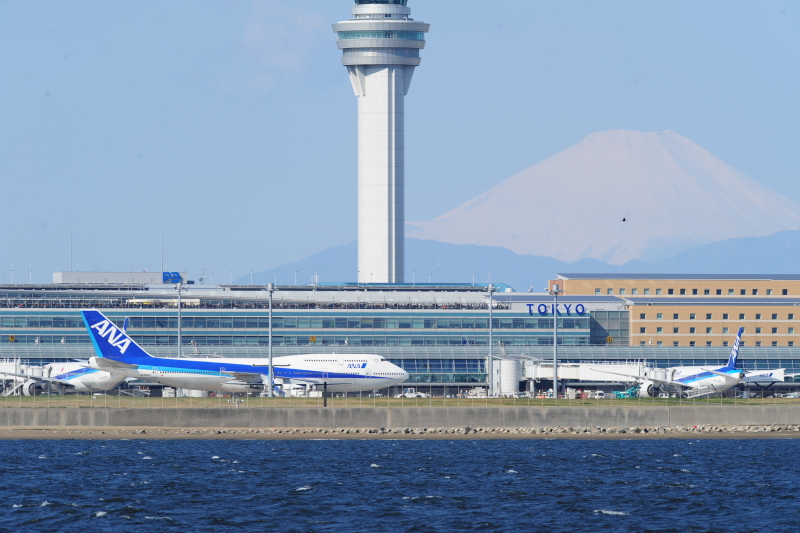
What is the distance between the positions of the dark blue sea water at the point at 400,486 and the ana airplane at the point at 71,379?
3964 centimetres

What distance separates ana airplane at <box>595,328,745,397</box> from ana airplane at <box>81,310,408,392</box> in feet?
93.9

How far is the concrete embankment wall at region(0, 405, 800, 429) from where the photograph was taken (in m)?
115

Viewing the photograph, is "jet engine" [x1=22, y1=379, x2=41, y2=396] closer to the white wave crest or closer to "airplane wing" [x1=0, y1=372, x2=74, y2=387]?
"airplane wing" [x1=0, y1=372, x2=74, y2=387]

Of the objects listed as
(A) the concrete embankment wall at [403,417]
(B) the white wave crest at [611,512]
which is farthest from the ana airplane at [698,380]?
(B) the white wave crest at [611,512]

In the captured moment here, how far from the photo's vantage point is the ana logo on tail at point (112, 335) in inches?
5551

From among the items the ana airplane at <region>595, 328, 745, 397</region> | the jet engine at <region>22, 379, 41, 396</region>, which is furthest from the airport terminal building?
the jet engine at <region>22, 379, 41, 396</region>

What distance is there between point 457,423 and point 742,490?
1366 inches

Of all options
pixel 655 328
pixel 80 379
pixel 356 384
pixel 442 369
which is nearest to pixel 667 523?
pixel 356 384

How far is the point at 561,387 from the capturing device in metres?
173

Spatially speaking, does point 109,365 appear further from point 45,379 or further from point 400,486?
point 400,486

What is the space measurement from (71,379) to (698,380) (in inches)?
2738

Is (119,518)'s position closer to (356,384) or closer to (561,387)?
(356,384)

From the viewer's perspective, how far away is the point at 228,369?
146m

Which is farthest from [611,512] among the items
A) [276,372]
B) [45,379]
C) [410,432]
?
[45,379]
